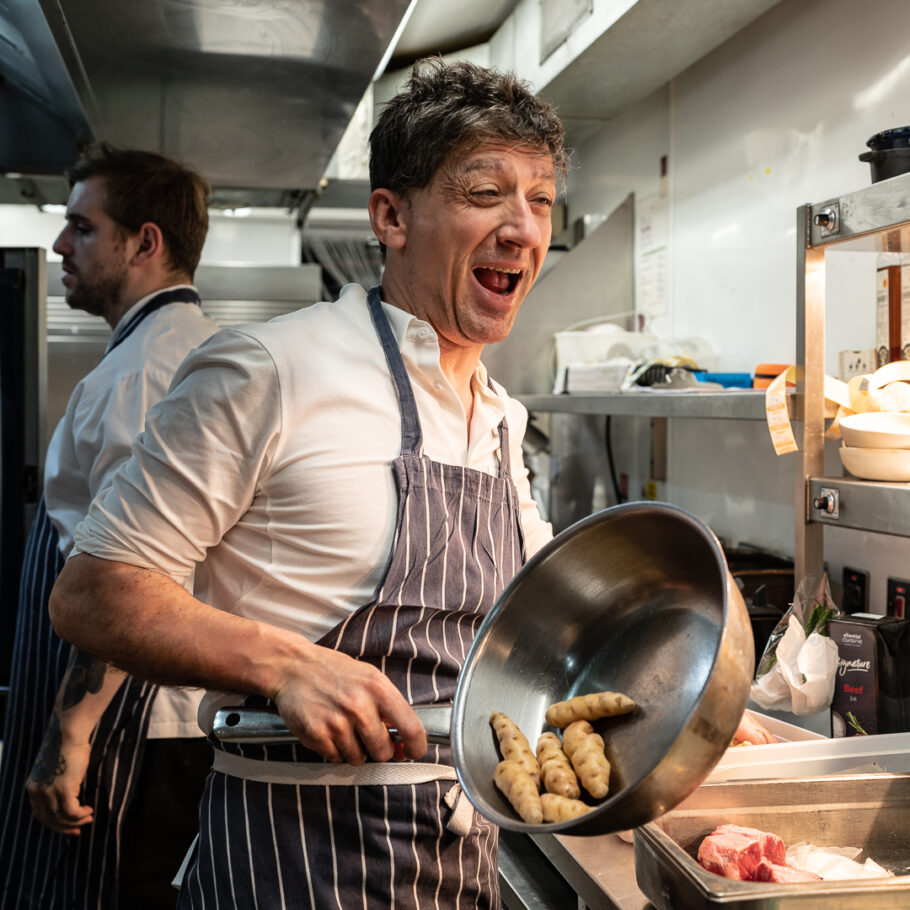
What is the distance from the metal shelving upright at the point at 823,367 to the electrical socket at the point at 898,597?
0.33m

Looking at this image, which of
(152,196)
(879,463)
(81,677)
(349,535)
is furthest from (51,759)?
(879,463)

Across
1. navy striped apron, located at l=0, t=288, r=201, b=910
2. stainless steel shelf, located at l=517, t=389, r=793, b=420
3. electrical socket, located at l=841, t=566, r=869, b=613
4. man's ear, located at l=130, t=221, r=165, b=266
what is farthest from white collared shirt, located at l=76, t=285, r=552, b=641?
electrical socket, located at l=841, t=566, r=869, b=613

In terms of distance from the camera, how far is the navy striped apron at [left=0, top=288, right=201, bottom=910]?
5.61 feet

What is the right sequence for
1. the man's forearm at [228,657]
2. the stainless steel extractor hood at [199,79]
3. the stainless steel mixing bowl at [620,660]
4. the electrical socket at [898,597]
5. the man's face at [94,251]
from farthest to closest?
the man's face at [94,251], the electrical socket at [898,597], the stainless steel extractor hood at [199,79], the man's forearm at [228,657], the stainless steel mixing bowl at [620,660]

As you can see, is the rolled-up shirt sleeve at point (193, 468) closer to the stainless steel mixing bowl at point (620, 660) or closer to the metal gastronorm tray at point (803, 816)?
the stainless steel mixing bowl at point (620, 660)

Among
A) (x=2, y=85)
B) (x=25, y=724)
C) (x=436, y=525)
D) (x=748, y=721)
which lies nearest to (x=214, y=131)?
(x=2, y=85)

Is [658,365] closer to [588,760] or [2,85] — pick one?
[588,760]

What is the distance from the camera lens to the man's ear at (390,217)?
1252 mm

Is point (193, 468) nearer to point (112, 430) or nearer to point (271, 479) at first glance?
point (271, 479)

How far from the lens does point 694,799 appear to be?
3.75 ft

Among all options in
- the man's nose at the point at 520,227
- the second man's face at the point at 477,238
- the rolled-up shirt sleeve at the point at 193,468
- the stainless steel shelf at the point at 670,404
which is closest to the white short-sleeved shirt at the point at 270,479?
the rolled-up shirt sleeve at the point at 193,468

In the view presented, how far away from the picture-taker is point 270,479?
1091 mm

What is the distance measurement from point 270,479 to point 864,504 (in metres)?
0.96

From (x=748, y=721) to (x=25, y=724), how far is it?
1288 mm
